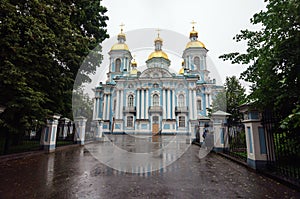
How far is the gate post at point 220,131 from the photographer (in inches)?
294

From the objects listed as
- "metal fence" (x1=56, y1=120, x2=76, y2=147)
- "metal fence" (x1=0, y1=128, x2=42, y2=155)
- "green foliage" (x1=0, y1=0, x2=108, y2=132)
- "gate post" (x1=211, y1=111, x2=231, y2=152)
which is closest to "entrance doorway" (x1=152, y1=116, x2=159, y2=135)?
"metal fence" (x1=56, y1=120, x2=76, y2=147)

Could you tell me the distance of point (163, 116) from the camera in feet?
84.4

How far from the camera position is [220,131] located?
24.9ft

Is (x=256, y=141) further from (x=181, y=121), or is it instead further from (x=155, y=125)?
(x=181, y=121)

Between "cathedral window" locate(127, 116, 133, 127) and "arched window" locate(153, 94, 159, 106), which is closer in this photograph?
"cathedral window" locate(127, 116, 133, 127)

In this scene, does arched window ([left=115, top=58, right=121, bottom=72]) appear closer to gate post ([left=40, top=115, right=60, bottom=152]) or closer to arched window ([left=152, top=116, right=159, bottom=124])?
arched window ([left=152, top=116, right=159, bottom=124])

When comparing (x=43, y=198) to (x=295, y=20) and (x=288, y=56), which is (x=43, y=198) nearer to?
(x=288, y=56)

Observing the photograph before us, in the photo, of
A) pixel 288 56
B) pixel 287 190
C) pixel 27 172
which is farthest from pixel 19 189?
pixel 288 56

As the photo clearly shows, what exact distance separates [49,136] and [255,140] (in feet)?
27.4

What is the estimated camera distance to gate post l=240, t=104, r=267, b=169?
4.33m

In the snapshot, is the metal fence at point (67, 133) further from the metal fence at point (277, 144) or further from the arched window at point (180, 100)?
the arched window at point (180, 100)

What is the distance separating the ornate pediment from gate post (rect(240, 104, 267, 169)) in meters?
22.9

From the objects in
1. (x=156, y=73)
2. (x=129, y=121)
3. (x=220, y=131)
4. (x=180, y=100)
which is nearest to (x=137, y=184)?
(x=220, y=131)

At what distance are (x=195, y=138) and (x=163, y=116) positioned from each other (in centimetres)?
1368
